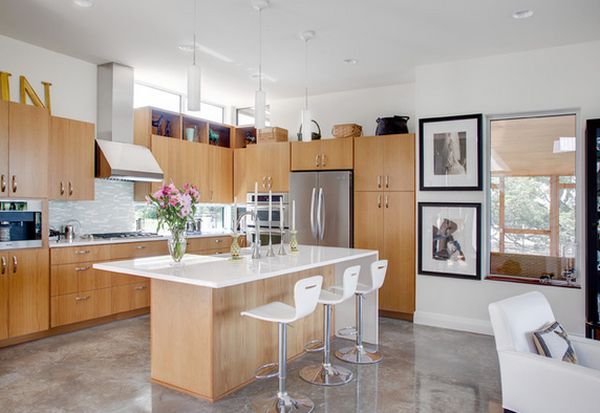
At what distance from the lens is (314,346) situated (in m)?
4.04

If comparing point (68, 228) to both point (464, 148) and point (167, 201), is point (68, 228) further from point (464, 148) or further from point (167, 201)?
point (464, 148)

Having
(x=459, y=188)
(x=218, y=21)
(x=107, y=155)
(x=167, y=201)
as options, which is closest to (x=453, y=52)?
(x=459, y=188)

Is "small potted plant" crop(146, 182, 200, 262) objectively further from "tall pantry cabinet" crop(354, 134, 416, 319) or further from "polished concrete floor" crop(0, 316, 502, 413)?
"tall pantry cabinet" crop(354, 134, 416, 319)

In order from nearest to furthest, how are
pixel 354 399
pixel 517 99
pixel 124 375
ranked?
1. pixel 354 399
2. pixel 124 375
3. pixel 517 99

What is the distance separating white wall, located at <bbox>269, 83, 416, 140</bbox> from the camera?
588cm

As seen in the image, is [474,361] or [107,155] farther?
[107,155]

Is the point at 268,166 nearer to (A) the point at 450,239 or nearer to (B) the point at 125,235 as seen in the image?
(B) the point at 125,235

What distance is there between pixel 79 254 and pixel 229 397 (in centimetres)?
245

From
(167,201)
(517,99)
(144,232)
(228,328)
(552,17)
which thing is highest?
(552,17)

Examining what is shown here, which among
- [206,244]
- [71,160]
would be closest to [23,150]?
[71,160]

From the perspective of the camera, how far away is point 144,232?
221 inches

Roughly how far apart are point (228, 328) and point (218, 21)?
2.62 metres

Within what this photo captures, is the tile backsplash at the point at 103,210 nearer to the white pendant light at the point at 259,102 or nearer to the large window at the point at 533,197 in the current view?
the white pendant light at the point at 259,102

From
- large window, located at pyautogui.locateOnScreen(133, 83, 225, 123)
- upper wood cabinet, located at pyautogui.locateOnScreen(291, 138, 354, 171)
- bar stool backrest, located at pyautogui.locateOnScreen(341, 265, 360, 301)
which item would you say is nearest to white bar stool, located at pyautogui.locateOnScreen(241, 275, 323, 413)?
bar stool backrest, located at pyautogui.locateOnScreen(341, 265, 360, 301)
